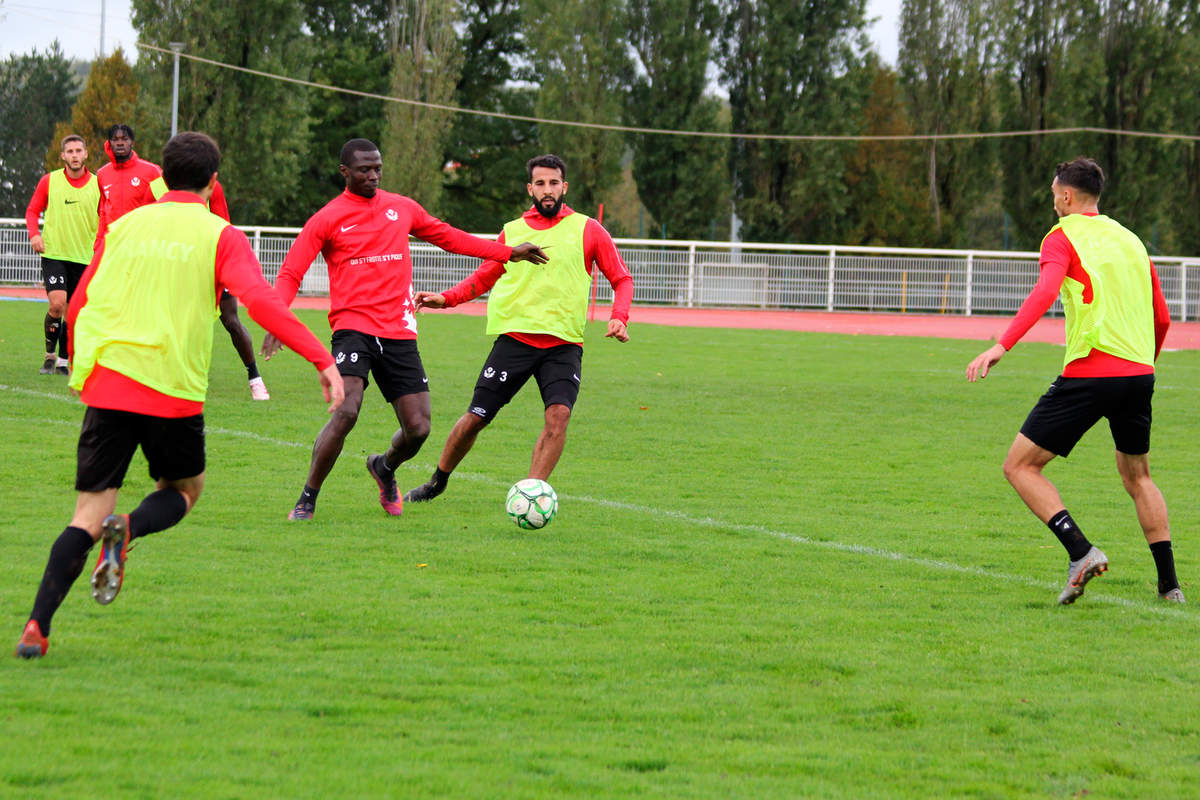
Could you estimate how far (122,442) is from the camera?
5008mm

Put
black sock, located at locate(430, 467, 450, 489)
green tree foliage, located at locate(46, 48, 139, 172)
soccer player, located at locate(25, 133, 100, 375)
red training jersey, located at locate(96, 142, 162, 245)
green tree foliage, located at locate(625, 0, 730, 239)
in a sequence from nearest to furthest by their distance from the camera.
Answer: black sock, located at locate(430, 467, 450, 489)
red training jersey, located at locate(96, 142, 162, 245)
soccer player, located at locate(25, 133, 100, 375)
green tree foliage, located at locate(625, 0, 730, 239)
green tree foliage, located at locate(46, 48, 139, 172)

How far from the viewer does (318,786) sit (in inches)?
150

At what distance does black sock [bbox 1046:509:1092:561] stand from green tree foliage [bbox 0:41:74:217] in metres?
54.2

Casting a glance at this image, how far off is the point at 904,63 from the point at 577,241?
1566 inches

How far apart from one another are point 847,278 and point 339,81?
71.7 ft

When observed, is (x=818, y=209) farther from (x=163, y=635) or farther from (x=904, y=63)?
(x=163, y=635)

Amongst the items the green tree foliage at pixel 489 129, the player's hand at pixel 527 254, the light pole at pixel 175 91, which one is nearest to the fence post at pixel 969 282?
the green tree foliage at pixel 489 129

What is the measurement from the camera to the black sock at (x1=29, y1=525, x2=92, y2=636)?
483 centimetres

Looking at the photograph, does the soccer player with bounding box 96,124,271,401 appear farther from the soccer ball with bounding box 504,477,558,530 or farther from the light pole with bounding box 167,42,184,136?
the light pole with bounding box 167,42,184,136

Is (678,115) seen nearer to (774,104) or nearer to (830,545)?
(774,104)

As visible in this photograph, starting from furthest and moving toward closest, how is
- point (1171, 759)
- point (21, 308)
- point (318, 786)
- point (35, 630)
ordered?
point (21, 308)
point (35, 630)
point (1171, 759)
point (318, 786)

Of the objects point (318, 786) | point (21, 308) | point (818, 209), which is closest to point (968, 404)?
point (318, 786)

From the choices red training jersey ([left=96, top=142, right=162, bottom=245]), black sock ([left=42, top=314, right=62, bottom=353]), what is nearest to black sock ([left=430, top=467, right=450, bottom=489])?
red training jersey ([left=96, top=142, right=162, bottom=245])

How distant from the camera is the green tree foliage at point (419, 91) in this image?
140 feet
